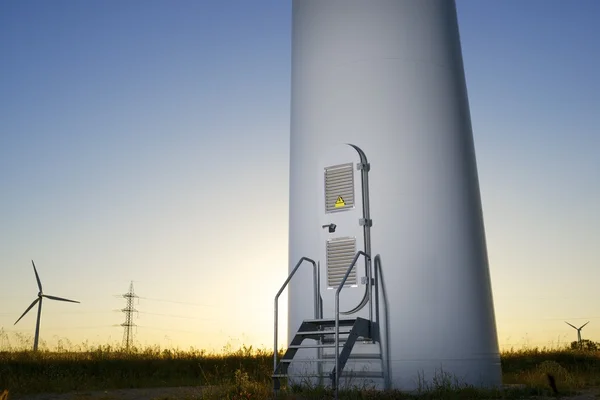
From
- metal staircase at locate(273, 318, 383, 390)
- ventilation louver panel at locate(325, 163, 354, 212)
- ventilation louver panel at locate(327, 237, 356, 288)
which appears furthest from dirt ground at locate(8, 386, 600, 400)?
ventilation louver panel at locate(325, 163, 354, 212)

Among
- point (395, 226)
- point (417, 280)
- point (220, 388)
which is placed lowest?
point (220, 388)

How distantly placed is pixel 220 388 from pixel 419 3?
23.0 ft

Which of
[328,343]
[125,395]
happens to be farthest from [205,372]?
[328,343]

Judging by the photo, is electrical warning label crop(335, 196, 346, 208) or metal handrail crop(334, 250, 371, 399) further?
electrical warning label crop(335, 196, 346, 208)

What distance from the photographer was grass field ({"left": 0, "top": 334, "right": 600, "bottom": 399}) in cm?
917

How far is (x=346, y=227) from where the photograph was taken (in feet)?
33.3

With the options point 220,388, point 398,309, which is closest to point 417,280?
point 398,309

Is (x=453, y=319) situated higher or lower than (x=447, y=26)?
lower

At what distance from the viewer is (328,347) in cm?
932

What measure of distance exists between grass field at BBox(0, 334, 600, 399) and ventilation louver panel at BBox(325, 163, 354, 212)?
2.81 meters

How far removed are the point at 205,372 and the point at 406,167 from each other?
8598 millimetres

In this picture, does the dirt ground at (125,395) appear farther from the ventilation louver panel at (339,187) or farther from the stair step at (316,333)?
the ventilation louver panel at (339,187)

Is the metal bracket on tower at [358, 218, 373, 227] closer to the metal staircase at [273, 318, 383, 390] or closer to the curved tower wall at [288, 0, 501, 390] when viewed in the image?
the curved tower wall at [288, 0, 501, 390]

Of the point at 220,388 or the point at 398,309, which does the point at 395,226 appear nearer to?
the point at 398,309
